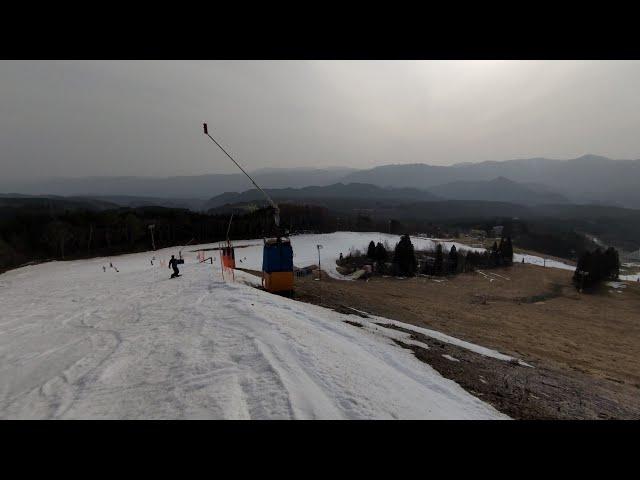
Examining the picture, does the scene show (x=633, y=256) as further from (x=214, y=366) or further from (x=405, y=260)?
(x=214, y=366)

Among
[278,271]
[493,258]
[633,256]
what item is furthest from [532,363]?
[633,256]

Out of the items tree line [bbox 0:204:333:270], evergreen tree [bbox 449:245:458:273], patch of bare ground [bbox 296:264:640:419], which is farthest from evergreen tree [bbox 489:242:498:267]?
tree line [bbox 0:204:333:270]

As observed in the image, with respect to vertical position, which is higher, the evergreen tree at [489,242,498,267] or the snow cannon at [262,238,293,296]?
the snow cannon at [262,238,293,296]

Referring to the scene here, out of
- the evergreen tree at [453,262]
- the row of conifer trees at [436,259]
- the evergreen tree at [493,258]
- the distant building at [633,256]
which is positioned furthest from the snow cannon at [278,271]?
the distant building at [633,256]

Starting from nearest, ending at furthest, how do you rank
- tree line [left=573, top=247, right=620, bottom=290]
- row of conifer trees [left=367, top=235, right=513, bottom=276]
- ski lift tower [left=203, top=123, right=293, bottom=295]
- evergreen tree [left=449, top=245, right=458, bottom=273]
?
ski lift tower [left=203, top=123, right=293, bottom=295] < row of conifer trees [left=367, top=235, right=513, bottom=276] < tree line [left=573, top=247, right=620, bottom=290] < evergreen tree [left=449, top=245, right=458, bottom=273]

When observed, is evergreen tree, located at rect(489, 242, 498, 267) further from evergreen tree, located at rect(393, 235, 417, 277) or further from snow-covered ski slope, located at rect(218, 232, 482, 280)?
evergreen tree, located at rect(393, 235, 417, 277)

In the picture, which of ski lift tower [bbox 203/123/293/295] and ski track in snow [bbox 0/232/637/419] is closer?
ski track in snow [bbox 0/232/637/419]

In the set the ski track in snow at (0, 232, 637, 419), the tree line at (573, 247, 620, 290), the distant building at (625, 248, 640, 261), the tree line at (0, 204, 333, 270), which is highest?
the ski track in snow at (0, 232, 637, 419)

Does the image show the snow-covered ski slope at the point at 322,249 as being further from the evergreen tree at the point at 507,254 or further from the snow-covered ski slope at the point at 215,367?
the snow-covered ski slope at the point at 215,367
